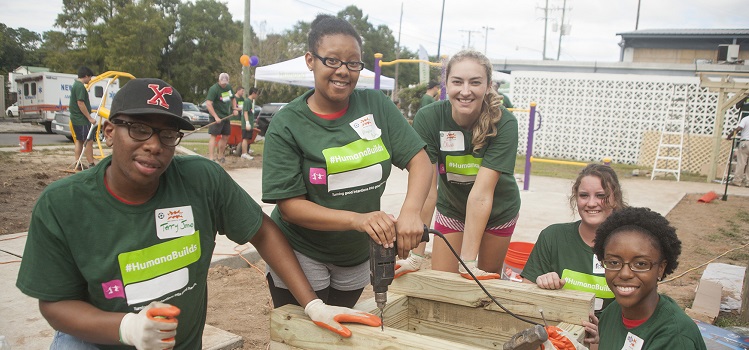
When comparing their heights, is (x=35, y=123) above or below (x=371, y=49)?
below

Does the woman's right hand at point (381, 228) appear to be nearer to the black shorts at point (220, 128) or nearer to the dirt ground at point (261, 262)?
the dirt ground at point (261, 262)

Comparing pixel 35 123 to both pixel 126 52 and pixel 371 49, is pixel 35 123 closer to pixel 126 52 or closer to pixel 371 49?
pixel 126 52

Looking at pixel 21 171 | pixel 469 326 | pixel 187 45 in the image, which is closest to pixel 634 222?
pixel 469 326

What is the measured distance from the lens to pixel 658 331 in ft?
6.43

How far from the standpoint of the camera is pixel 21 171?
953 cm

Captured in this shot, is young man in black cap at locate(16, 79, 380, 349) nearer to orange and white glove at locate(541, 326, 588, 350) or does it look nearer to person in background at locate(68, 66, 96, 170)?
orange and white glove at locate(541, 326, 588, 350)

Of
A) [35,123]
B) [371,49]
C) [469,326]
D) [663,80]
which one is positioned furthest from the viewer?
[371,49]

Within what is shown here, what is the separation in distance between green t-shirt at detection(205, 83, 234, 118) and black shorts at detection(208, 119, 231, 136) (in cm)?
19

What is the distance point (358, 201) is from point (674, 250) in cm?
123

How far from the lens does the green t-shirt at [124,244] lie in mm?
1641

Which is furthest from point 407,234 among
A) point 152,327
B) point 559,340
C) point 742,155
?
point 742,155

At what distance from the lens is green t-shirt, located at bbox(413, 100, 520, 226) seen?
302cm

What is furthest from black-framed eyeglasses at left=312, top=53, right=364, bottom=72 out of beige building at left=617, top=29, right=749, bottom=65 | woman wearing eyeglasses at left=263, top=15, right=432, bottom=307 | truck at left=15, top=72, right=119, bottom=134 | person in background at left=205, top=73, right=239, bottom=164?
beige building at left=617, top=29, right=749, bottom=65

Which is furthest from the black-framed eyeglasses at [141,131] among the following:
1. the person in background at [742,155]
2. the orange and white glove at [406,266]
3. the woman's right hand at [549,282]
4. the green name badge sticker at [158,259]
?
the person in background at [742,155]
